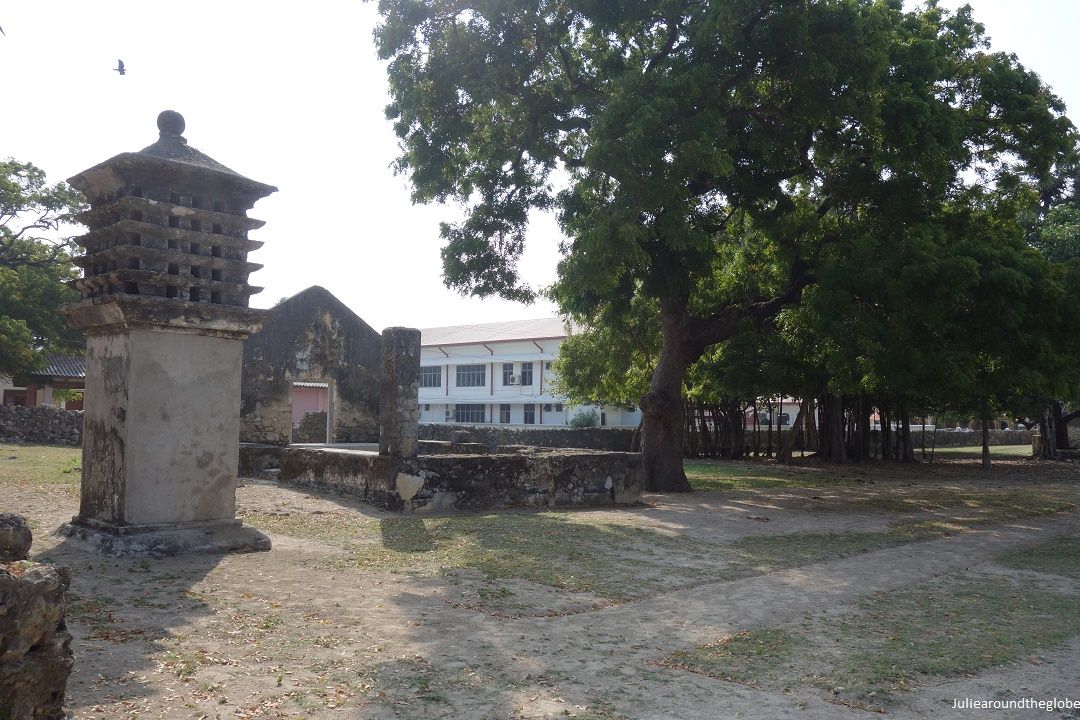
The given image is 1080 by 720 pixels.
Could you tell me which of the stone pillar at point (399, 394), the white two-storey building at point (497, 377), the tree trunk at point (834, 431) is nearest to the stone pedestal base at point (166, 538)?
the stone pillar at point (399, 394)

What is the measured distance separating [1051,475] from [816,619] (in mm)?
Answer: 22537

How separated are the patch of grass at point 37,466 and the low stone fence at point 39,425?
2331 mm

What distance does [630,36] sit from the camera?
15.7m

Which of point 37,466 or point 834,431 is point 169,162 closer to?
point 37,466

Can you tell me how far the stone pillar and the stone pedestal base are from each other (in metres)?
4.06

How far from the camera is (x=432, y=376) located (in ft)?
157

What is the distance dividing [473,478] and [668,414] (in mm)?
6212

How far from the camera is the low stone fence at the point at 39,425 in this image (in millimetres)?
26500

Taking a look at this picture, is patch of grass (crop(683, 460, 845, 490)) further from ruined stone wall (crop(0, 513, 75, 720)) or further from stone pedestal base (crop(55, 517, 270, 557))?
ruined stone wall (crop(0, 513, 75, 720))

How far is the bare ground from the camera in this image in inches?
177

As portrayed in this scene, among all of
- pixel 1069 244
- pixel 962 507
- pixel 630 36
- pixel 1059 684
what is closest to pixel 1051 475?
pixel 1069 244

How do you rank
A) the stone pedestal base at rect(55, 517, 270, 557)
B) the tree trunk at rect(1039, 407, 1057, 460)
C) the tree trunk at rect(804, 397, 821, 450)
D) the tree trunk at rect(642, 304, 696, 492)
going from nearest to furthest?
the stone pedestal base at rect(55, 517, 270, 557)
the tree trunk at rect(642, 304, 696, 492)
the tree trunk at rect(1039, 407, 1057, 460)
the tree trunk at rect(804, 397, 821, 450)

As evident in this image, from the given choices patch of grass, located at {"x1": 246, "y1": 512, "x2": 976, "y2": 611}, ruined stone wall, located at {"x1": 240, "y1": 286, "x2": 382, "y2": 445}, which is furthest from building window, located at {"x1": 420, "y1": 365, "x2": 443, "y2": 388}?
patch of grass, located at {"x1": 246, "y1": 512, "x2": 976, "y2": 611}

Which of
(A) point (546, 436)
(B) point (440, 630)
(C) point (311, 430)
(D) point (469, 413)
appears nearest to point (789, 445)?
(A) point (546, 436)
